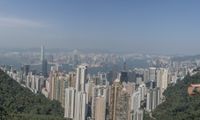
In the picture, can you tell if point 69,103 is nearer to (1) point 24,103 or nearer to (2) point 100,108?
(1) point 24,103

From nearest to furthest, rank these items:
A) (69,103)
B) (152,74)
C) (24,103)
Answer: (69,103) → (24,103) → (152,74)

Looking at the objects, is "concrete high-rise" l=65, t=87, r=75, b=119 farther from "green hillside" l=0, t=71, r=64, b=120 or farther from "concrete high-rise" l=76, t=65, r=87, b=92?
"concrete high-rise" l=76, t=65, r=87, b=92

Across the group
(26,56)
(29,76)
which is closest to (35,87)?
(29,76)

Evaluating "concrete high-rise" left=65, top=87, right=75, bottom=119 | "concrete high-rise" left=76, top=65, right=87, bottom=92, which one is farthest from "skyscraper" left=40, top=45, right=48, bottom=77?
"concrete high-rise" left=65, top=87, right=75, bottom=119

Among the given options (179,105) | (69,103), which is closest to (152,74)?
(179,105)

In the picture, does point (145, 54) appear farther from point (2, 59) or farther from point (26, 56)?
point (2, 59)

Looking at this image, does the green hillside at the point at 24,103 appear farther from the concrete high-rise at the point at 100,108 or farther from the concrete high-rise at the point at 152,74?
the concrete high-rise at the point at 152,74
